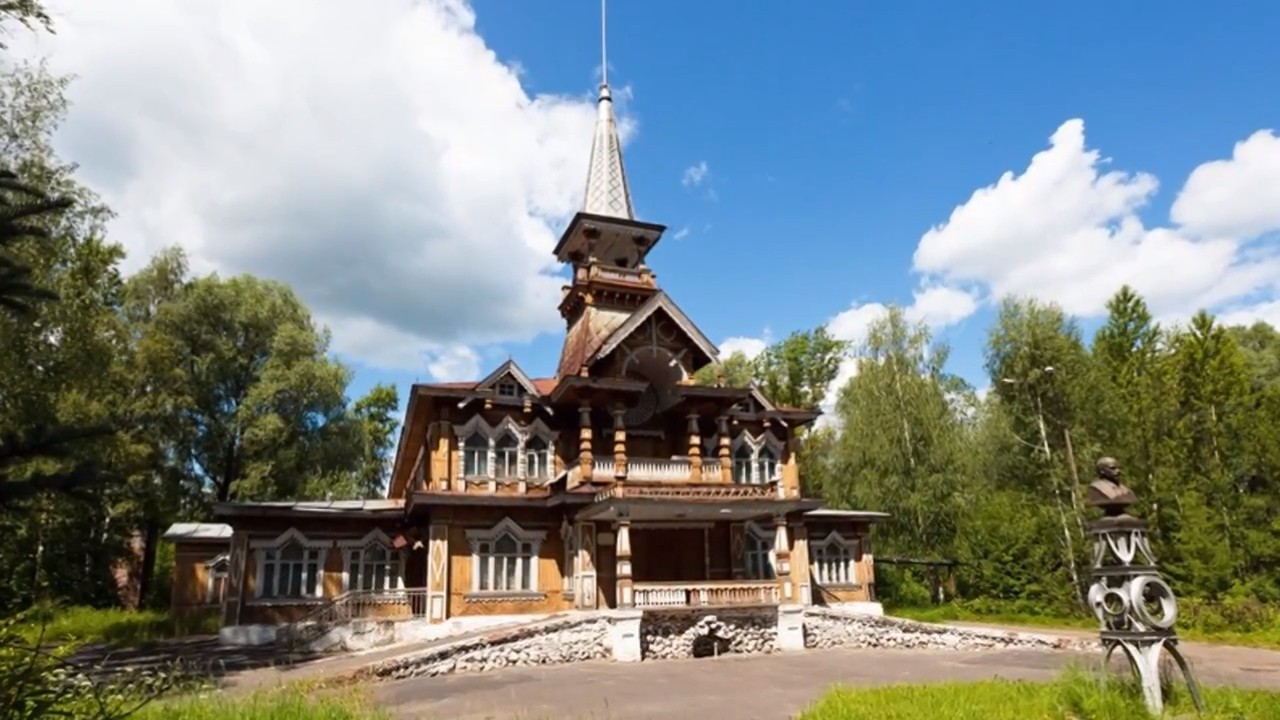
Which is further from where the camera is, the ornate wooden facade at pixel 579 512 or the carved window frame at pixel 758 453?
the carved window frame at pixel 758 453

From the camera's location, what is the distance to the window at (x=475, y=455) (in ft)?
74.9

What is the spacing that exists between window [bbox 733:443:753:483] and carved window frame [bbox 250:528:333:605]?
13080 millimetres

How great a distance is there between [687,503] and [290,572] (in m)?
12.0

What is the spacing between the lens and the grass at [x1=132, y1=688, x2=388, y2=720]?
320 inches

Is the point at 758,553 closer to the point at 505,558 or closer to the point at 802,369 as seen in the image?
the point at 505,558

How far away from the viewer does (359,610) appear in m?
21.7

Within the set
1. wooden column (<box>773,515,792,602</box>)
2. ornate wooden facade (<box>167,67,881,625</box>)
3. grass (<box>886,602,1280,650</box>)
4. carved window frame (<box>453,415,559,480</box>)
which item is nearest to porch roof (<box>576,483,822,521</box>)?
ornate wooden facade (<box>167,67,881,625</box>)

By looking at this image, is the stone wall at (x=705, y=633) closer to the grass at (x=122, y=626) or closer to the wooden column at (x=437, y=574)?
the wooden column at (x=437, y=574)

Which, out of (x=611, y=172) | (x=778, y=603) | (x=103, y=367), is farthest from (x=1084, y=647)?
(x=103, y=367)

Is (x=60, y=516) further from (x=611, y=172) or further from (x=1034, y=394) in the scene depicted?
(x=1034, y=394)

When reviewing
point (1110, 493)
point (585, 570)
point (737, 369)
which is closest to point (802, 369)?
point (737, 369)

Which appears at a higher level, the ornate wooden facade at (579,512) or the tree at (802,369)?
the tree at (802,369)

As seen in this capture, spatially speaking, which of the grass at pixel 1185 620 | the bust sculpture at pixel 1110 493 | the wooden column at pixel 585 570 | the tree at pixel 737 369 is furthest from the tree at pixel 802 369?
the bust sculpture at pixel 1110 493

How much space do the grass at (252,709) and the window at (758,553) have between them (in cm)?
1750
